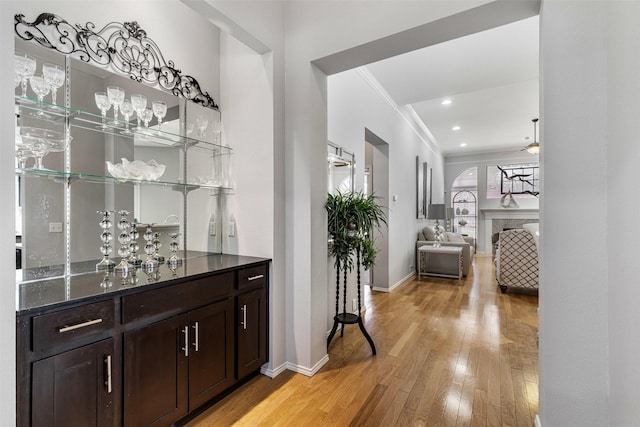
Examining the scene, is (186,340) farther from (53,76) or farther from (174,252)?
(53,76)

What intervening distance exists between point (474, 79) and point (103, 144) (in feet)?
13.8

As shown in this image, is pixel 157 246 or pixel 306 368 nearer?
pixel 157 246

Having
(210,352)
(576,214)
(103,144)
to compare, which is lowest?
(210,352)

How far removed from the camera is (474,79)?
4.00m

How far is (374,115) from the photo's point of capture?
429cm

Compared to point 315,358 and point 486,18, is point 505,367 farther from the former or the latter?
point 486,18

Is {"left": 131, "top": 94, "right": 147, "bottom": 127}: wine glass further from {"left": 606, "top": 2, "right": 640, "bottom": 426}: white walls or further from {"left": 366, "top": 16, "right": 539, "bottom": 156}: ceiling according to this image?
{"left": 366, "top": 16, "right": 539, "bottom": 156}: ceiling

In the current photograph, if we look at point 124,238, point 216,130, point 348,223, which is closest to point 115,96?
point 216,130

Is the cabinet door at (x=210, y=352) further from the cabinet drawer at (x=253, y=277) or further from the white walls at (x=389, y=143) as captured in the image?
the white walls at (x=389, y=143)

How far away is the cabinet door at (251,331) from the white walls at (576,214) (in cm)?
174

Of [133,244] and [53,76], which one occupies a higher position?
[53,76]

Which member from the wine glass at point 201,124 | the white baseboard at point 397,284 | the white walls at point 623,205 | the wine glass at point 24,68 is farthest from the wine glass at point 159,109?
the white baseboard at point 397,284

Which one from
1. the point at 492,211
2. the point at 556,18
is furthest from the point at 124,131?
the point at 492,211

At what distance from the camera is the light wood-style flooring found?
6.06 ft
